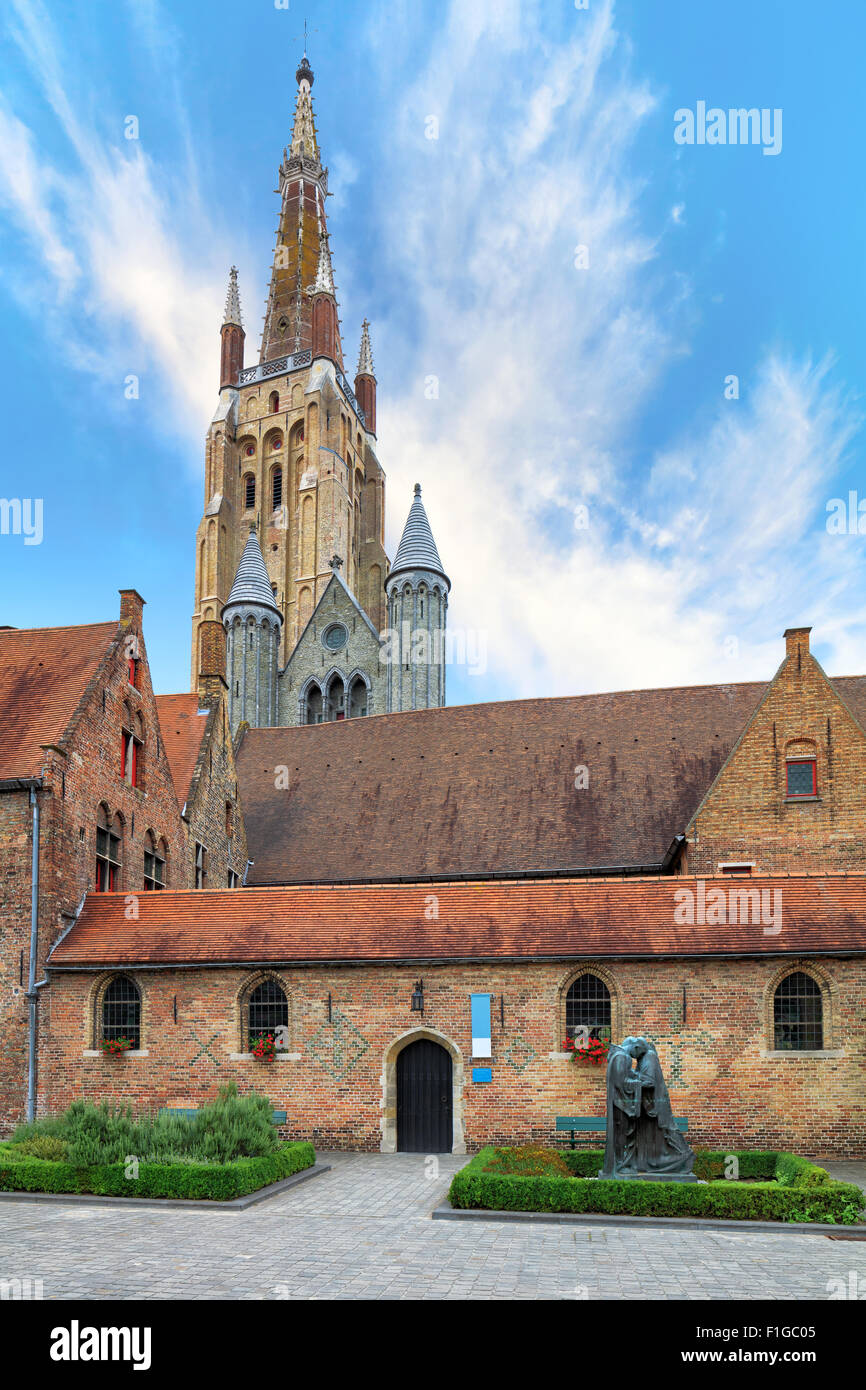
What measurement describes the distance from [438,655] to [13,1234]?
44745 millimetres

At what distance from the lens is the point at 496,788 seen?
1346 inches

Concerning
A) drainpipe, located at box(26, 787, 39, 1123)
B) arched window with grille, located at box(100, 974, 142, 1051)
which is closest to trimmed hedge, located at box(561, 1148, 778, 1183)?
arched window with grille, located at box(100, 974, 142, 1051)

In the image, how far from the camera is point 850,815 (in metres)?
26.4

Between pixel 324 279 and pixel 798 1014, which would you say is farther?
pixel 324 279

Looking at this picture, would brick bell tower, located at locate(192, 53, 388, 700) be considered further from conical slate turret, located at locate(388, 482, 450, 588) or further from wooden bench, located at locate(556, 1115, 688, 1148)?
wooden bench, located at locate(556, 1115, 688, 1148)

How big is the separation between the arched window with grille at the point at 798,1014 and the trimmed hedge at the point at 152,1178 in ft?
31.3

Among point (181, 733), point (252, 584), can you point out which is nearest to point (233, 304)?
point (252, 584)

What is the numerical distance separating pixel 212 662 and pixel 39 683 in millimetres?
11031

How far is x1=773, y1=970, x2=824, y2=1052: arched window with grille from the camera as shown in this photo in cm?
2080

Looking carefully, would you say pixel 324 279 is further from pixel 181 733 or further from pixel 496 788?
pixel 496 788

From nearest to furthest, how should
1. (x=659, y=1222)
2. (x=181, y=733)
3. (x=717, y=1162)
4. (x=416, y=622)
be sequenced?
(x=659, y=1222), (x=717, y=1162), (x=181, y=733), (x=416, y=622)

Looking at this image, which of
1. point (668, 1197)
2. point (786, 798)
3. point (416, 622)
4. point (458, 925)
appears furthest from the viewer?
point (416, 622)

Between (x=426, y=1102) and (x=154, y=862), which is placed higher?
(x=154, y=862)

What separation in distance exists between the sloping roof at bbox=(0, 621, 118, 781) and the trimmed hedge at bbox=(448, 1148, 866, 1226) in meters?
13.3
